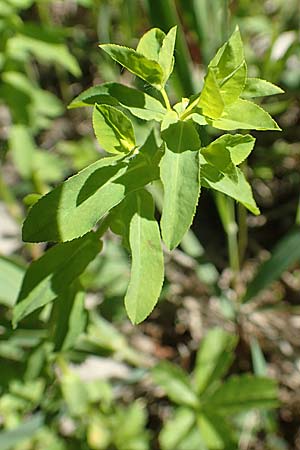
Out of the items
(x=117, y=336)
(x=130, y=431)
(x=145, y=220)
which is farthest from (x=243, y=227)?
(x=145, y=220)

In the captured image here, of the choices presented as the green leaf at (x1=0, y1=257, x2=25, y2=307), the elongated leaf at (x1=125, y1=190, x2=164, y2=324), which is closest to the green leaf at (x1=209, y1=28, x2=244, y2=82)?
the elongated leaf at (x1=125, y1=190, x2=164, y2=324)

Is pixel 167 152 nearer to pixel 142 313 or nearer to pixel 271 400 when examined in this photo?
pixel 142 313

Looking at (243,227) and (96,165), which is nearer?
(96,165)

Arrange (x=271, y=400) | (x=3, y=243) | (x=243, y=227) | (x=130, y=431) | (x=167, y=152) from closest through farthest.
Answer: (x=167, y=152) → (x=271, y=400) → (x=130, y=431) → (x=243, y=227) → (x=3, y=243)

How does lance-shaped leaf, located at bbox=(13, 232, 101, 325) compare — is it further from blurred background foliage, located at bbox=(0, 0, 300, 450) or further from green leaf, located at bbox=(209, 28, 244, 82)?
green leaf, located at bbox=(209, 28, 244, 82)

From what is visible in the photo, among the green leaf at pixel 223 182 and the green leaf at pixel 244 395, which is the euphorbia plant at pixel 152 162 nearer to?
the green leaf at pixel 223 182

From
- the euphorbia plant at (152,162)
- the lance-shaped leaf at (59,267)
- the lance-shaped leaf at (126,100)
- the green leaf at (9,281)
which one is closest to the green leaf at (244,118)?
the euphorbia plant at (152,162)

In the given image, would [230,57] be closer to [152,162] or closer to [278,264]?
[152,162]
